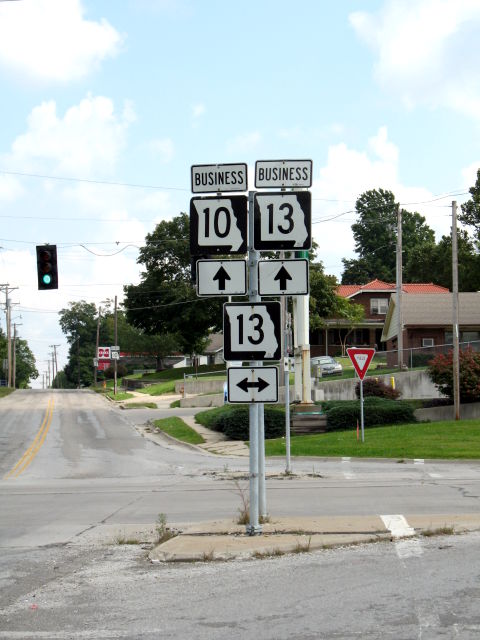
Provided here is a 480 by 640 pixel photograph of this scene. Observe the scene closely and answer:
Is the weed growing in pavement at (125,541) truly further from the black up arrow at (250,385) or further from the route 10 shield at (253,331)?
the route 10 shield at (253,331)

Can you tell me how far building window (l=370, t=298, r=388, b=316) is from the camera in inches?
3300

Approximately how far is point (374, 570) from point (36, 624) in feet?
10.7

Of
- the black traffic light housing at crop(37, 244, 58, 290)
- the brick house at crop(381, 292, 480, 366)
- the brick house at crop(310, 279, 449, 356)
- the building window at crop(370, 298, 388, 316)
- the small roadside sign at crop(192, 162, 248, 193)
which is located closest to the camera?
the small roadside sign at crop(192, 162, 248, 193)

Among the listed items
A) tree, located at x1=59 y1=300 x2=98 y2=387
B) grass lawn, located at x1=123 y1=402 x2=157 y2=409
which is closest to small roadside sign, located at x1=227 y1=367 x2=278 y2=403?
grass lawn, located at x1=123 y1=402 x2=157 y2=409

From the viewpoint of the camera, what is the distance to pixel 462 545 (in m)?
9.22

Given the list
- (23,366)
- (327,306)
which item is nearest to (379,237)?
(327,306)

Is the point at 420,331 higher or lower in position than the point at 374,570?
higher

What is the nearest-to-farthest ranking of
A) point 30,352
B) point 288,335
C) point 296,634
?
point 296,634
point 288,335
point 30,352

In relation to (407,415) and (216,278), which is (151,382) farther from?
(216,278)

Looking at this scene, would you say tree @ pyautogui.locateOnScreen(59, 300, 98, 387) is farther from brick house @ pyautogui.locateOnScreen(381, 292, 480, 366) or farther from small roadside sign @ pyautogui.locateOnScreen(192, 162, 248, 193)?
small roadside sign @ pyautogui.locateOnScreen(192, 162, 248, 193)

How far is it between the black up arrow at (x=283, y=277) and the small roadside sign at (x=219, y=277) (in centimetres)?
41

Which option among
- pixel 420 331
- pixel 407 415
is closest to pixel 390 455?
pixel 407 415

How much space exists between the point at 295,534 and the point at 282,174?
4422mm

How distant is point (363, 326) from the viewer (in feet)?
271
